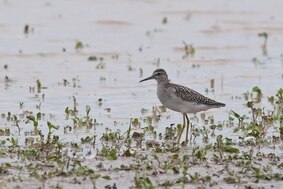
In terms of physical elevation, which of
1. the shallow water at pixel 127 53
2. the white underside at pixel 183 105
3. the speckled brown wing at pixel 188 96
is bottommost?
the white underside at pixel 183 105

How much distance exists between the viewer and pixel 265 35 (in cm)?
1955

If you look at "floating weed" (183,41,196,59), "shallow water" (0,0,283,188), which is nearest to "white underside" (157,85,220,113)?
"shallow water" (0,0,283,188)

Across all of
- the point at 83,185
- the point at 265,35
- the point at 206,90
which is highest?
the point at 265,35

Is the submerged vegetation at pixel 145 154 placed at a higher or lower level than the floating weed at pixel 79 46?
lower

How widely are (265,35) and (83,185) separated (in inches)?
432

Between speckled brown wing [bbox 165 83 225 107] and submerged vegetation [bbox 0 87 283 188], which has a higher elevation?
speckled brown wing [bbox 165 83 225 107]

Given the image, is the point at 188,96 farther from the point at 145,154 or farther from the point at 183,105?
the point at 145,154

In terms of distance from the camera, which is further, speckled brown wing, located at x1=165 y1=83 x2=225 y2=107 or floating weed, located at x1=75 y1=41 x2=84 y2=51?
floating weed, located at x1=75 y1=41 x2=84 y2=51

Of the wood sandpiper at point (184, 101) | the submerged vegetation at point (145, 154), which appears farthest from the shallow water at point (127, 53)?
the wood sandpiper at point (184, 101)

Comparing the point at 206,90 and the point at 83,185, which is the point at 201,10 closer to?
the point at 206,90

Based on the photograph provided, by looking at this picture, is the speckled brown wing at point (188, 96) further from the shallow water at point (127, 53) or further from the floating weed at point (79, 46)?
the floating weed at point (79, 46)

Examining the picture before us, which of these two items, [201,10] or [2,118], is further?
[201,10]

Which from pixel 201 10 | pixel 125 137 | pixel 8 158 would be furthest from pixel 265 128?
pixel 201 10

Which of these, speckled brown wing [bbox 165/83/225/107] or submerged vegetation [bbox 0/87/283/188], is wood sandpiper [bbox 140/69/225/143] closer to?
speckled brown wing [bbox 165/83/225/107]
